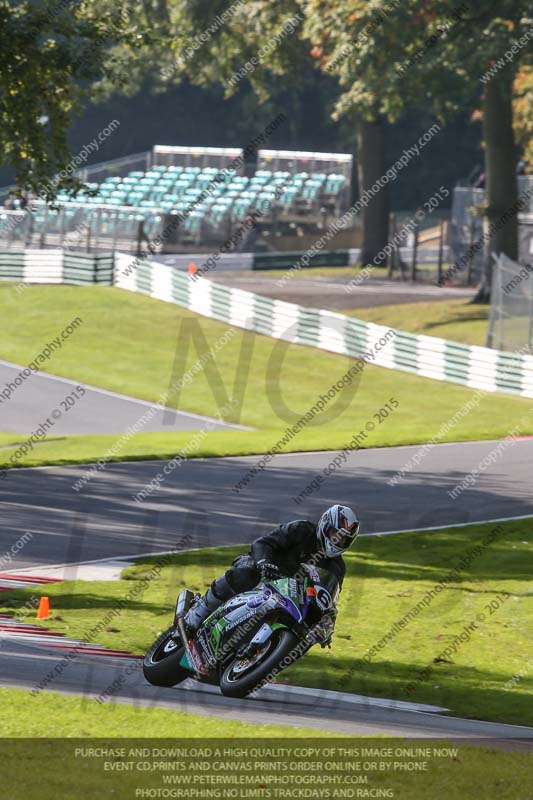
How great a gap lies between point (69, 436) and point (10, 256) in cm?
2218

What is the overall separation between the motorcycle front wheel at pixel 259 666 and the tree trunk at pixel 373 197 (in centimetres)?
4956

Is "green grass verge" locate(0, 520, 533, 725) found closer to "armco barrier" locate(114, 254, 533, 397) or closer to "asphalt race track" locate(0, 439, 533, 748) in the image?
"asphalt race track" locate(0, 439, 533, 748)

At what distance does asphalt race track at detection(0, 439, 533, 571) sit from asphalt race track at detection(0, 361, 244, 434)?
5.67 meters

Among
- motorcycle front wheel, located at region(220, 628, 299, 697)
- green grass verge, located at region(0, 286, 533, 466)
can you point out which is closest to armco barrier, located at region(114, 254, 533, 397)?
green grass verge, located at region(0, 286, 533, 466)

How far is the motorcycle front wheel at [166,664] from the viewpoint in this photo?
10.5m

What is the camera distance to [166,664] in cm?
1058

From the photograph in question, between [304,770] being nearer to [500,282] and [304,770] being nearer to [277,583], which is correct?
[277,583]

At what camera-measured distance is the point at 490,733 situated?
403 inches

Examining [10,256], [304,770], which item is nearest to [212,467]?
[304,770]

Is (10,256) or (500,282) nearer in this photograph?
(500,282)

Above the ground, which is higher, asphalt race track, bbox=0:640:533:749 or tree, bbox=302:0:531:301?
tree, bbox=302:0:531:301

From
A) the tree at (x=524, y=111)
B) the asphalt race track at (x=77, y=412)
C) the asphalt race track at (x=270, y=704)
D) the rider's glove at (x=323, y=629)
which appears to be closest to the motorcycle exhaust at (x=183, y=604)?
the asphalt race track at (x=270, y=704)

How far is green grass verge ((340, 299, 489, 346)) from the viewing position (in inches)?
1658

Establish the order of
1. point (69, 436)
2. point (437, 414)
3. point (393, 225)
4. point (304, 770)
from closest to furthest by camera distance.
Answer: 1. point (304, 770)
2. point (69, 436)
3. point (437, 414)
4. point (393, 225)
